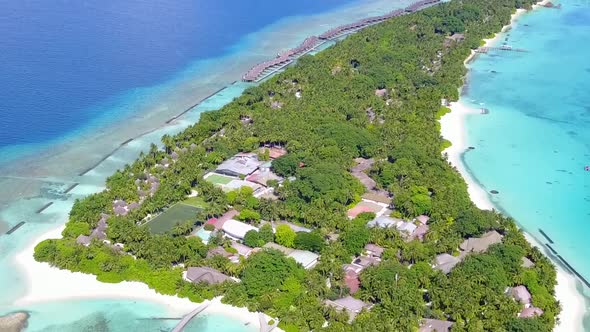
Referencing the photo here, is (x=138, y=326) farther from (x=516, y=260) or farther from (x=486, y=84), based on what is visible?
(x=486, y=84)

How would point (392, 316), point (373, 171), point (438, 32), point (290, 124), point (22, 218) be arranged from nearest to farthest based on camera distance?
point (392, 316) → point (22, 218) → point (373, 171) → point (290, 124) → point (438, 32)

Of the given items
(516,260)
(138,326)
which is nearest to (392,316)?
(516,260)

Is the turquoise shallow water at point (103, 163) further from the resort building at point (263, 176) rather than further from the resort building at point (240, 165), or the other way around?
the resort building at point (263, 176)

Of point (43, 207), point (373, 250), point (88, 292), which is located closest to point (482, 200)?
point (373, 250)

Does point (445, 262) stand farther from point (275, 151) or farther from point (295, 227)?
point (275, 151)

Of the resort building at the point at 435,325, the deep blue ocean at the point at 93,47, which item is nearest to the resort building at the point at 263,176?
the resort building at the point at 435,325
